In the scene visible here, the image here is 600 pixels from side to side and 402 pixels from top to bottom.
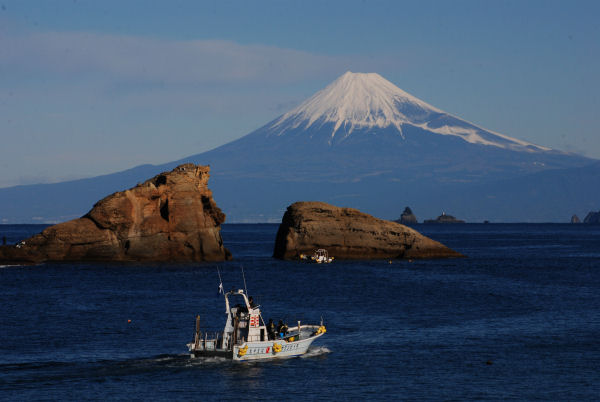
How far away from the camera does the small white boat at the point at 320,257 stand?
388 ft

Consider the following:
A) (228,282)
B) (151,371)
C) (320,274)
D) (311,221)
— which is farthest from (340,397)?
(311,221)

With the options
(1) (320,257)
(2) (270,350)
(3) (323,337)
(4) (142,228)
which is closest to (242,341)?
(2) (270,350)

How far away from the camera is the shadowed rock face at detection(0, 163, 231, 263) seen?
108m

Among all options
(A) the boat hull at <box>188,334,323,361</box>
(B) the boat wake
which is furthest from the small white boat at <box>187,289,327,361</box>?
(B) the boat wake

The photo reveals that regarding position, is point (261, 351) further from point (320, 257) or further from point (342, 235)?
point (342, 235)

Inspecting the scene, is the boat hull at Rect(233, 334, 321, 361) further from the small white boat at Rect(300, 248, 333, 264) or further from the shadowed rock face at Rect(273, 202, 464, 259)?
the shadowed rock face at Rect(273, 202, 464, 259)

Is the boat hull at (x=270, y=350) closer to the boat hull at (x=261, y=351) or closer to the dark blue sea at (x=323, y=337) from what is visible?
the boat hull at (x=261, y=351)

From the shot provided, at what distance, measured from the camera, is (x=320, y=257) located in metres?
119

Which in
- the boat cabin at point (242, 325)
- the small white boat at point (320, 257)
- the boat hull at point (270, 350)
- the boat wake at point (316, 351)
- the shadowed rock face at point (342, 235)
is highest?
the shadowed rock face at point (342, 235)

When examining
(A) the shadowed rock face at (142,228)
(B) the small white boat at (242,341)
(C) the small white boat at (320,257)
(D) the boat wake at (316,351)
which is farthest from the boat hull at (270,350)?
(C) the small white boat at (320,257)

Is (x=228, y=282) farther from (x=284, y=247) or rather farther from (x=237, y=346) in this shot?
(x=237, y=346)

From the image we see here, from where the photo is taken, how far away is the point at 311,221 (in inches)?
4660

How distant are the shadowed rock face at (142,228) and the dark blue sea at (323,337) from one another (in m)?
6.47

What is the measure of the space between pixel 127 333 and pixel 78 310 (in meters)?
13.2
